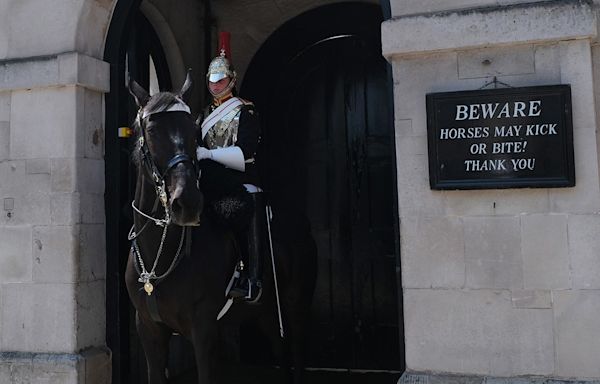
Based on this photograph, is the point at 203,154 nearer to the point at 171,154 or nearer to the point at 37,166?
the point at 171,154

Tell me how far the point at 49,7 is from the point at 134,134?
1.71 metres

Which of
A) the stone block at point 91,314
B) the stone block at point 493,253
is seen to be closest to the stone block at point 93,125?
the stone block at point 91,314

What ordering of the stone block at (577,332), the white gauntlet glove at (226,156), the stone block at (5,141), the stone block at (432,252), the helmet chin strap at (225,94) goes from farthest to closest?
the stone block at (5,141), the helmet chin strap at (225,94), the white gauntlet glove at (226,156), the stone block at (432,252), the stone block at (577,332)

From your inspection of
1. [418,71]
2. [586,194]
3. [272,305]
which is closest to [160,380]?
[272,305]

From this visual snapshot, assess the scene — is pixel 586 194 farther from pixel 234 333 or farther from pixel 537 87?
pixel 234 333

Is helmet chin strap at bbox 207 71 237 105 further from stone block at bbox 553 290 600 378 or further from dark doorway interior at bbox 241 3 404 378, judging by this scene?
stone block at bbox 553 290 600 378

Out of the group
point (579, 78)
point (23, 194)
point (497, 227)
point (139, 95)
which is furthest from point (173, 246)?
point (579, 78)

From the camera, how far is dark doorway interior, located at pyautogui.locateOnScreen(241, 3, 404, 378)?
6613 mm

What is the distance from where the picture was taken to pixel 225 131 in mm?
4629

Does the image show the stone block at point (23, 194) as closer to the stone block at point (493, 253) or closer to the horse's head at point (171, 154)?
the horse's head at point (171, 154)

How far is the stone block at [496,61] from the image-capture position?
398 cm

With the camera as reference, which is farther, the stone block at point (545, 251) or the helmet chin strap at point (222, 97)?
the helmet chin strap at point (222, 97)

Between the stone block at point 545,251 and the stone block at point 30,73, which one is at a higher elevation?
the stone block at point 30,73

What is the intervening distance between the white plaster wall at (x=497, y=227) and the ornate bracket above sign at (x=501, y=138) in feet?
0.25
